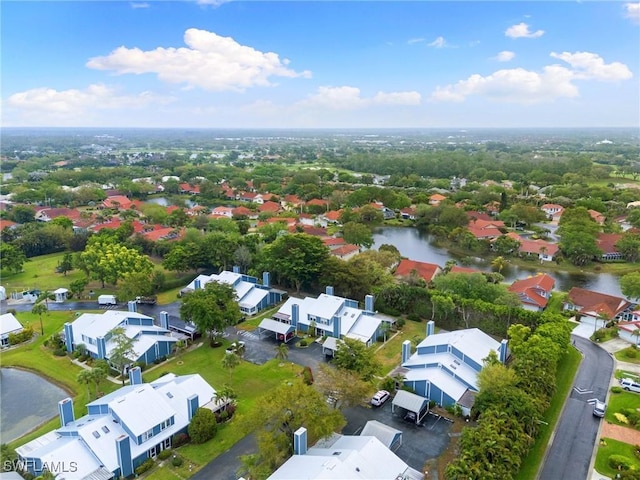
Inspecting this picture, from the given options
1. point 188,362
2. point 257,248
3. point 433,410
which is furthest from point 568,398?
point 257,248

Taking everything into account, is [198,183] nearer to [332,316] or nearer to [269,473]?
[332,316]

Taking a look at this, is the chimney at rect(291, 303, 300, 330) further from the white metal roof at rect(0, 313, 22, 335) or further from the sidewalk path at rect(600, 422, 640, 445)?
the white metal roof at rect(0, 313, 22, 335)

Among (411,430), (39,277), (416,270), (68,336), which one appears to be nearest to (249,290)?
(68,336)

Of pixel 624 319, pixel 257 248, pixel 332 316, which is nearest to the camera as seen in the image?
pixel 332 316

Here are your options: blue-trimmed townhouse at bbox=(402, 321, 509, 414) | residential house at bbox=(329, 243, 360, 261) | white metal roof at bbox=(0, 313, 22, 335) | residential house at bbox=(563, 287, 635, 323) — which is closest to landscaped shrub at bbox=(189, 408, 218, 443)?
blue-trimmed townhouse at bbox=(402, 321, 509, 414)

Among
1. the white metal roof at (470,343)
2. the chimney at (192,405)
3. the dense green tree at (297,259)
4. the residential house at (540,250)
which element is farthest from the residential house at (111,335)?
the residential house at (540,250)
